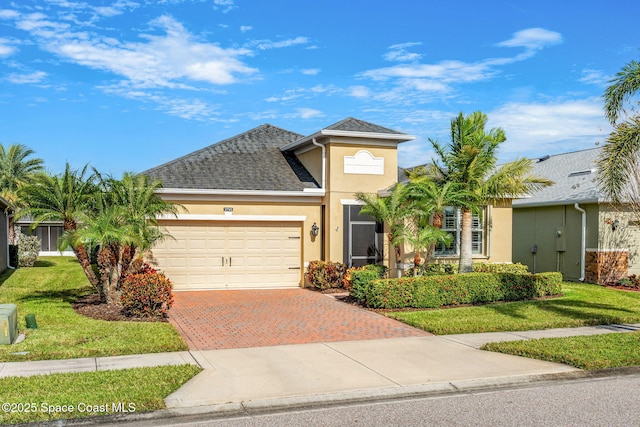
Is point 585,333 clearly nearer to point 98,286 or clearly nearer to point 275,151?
point 98,286

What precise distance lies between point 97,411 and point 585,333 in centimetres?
925

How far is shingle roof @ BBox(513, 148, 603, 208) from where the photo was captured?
2112cm

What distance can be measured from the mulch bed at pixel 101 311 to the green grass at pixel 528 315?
565 cm

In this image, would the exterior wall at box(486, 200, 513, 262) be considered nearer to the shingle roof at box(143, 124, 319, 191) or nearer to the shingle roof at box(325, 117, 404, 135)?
the shingle roof at box(325, 117, 404, 135)

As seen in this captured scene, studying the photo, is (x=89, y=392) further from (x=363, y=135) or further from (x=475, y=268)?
(x=475, y=268)

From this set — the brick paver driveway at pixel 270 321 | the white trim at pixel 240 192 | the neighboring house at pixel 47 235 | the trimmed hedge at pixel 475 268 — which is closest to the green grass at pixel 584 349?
the brick paver driveway at pixel 270 321

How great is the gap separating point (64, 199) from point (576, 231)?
16.8 m

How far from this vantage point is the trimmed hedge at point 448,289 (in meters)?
14.5

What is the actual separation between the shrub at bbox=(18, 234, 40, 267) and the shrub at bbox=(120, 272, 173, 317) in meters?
16.3

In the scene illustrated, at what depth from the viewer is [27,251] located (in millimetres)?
27328

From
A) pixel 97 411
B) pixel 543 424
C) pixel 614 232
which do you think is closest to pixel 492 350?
pixel 543 424

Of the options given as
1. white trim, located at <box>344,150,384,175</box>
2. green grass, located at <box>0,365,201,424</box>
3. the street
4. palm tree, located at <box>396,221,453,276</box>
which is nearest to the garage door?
white trim, located at <box>344,150,384,175</box>

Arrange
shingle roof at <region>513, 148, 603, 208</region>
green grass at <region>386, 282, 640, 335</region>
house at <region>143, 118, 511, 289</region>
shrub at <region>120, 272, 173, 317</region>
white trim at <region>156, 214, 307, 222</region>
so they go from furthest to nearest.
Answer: shingle roof at <region>513, 148, 603, 208</region>, house at <region>143, 118, 511, 289</region>, white trim at <region>156, 214, 307, 222</region>, shrub at <region>120, 272, 173, 317</region>, green grass at <region>386, 282, 640, 335</region>

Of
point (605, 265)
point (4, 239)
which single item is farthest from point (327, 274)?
point (4, 239)
